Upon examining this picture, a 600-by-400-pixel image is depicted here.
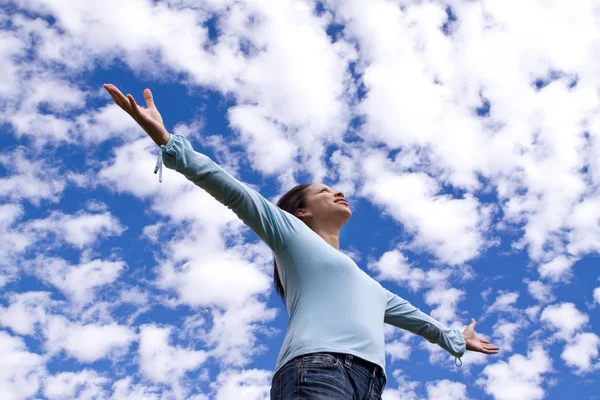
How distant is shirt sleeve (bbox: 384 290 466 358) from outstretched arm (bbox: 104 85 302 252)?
1.38 meters

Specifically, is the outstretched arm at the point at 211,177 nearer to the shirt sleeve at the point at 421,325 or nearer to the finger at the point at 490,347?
the shirt sleeve at the point at 421,325

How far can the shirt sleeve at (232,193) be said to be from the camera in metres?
3.78

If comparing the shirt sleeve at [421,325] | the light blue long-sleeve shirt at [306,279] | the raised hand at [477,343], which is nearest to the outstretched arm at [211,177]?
the light blue long-sleeve shirt at [306,279]

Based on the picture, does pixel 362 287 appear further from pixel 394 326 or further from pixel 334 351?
pixel 394 326

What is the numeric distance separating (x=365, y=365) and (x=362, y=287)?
1.93 feet

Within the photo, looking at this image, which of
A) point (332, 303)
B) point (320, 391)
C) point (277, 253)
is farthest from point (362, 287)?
point (320, 391)

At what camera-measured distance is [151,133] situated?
3.88 metres

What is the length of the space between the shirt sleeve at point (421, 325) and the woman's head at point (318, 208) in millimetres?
759

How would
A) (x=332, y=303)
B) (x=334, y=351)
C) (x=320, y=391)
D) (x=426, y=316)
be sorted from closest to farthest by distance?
(x=320, y=391)
(x=334, y=351)
(x=332, y=303)
(x=426, y=316)

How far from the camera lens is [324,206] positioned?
501cm

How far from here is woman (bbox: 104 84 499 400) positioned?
3.60 m

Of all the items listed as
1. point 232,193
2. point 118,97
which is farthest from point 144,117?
point 232,193

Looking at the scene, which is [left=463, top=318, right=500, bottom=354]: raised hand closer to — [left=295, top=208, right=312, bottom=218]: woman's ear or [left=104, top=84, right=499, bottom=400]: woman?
[left=104, top=84, right=499, bottom=400]: woman

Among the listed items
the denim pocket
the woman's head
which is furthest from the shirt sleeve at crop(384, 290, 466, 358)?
the denim pocket
